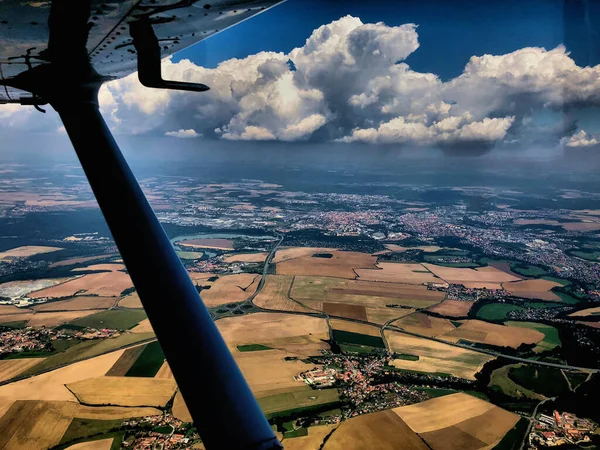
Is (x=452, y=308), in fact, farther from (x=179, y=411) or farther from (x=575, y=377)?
(x=179, y=411)

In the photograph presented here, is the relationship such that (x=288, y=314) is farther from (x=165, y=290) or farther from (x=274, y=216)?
Answer: (x=274, y=216)

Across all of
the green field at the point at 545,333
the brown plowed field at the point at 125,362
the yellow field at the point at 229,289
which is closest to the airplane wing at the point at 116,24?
the brown plowed field at the point at 125,362

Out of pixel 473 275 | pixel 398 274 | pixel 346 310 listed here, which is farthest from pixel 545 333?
pixel 398 274

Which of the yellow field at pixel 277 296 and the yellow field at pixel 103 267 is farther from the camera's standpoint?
the yellow field at pixel 103 267

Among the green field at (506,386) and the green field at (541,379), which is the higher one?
the green field at (506,386)

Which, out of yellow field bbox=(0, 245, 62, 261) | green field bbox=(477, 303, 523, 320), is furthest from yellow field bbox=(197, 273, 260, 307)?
yellow field bbox=(0, 245, 62, 261)

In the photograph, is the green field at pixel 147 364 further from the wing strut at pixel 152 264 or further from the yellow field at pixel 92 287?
the wing strut at pixel 152 264

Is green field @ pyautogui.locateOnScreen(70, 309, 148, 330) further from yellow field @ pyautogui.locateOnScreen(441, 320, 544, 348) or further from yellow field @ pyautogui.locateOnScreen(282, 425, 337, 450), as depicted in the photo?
yellow field @ pyautogui.locateOnScreen(441, 320, 544, 348)
